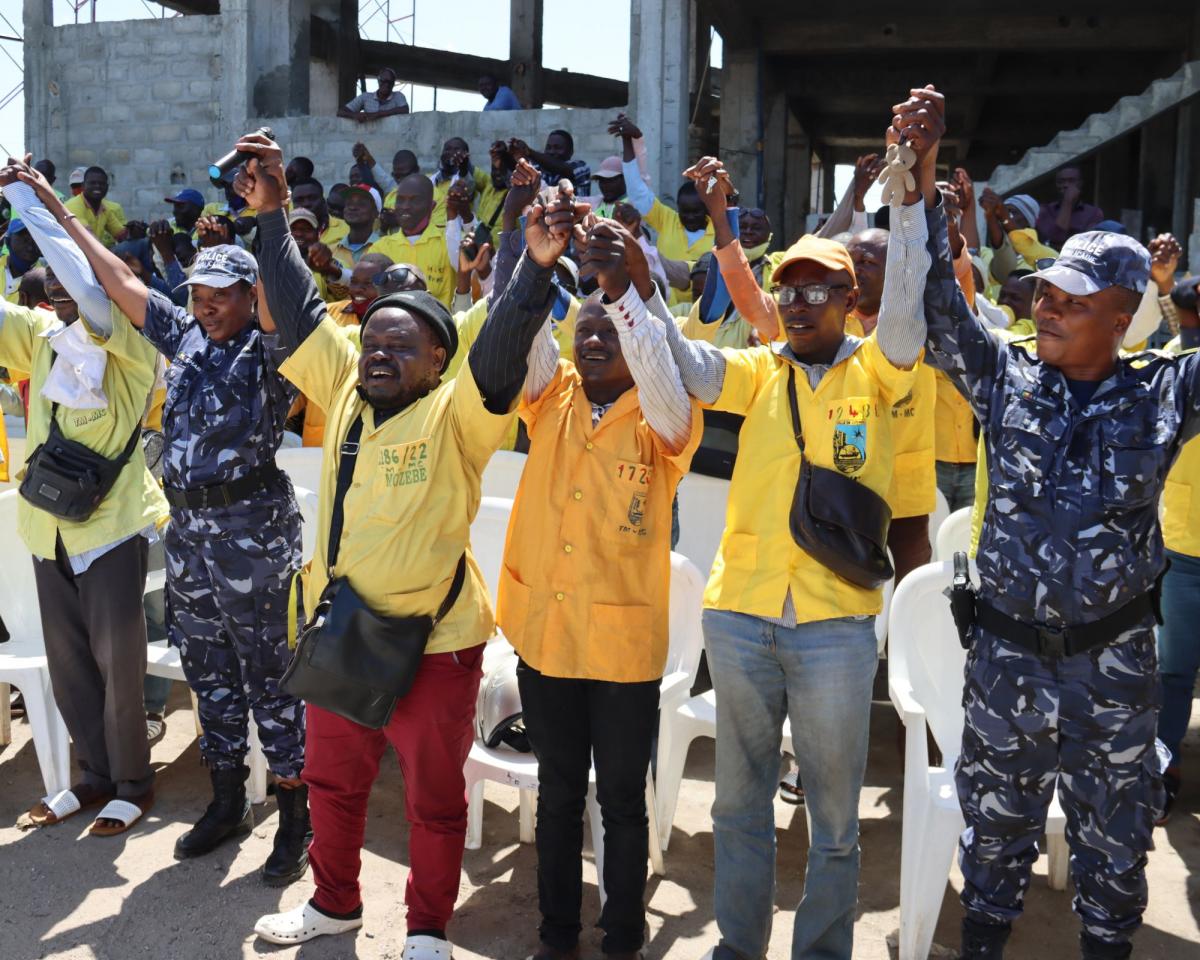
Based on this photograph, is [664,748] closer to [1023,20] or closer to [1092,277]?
[1092,277]

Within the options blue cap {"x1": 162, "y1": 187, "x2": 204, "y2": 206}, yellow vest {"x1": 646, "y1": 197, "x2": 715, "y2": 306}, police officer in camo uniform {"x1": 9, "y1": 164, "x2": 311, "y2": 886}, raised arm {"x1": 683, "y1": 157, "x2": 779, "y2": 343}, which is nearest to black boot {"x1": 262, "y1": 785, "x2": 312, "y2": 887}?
police officer in camo uniform {"x1": 9, "y1": 164, "x2": 311, "y2": 886}

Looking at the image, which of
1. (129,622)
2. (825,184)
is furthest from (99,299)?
(825,184)

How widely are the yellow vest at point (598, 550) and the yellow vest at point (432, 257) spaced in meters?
4.63

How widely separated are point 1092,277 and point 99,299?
2.95m

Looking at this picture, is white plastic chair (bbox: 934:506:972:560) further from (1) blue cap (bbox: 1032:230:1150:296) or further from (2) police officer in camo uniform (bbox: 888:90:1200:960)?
(1) blue cap (bbox: 1032:230:1150:296)

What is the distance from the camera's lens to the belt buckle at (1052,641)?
107 inches

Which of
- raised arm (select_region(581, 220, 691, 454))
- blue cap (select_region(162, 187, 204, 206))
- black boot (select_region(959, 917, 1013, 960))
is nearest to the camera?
raised arm (select_region(581, 220, 691, 454))

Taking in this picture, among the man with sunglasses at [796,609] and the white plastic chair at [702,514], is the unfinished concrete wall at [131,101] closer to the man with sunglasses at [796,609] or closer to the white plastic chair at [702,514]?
the white plastic chair at [702,514]

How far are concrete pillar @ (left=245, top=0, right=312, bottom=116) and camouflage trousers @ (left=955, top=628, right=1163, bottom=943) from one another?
11627mm

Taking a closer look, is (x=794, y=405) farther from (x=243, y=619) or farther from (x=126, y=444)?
(x=126, y=444)

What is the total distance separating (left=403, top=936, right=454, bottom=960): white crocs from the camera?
3168 mm

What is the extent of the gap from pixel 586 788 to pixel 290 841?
1.14m

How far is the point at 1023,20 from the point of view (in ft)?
44.8

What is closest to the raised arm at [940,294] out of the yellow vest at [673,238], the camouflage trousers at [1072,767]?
the camouflage trousers at [1072,767]
